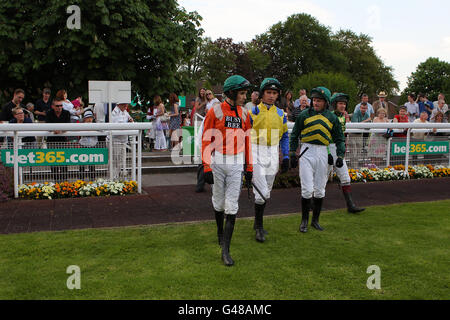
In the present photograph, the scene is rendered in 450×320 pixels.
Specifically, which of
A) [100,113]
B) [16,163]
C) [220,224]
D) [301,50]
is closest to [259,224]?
[220,224]

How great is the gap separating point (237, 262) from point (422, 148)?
811cm

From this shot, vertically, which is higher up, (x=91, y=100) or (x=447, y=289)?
(x=91, y=100)

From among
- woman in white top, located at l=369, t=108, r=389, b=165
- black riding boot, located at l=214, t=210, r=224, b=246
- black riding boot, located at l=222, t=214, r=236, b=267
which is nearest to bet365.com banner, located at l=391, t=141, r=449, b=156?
woman in white top, located at l=369, t=108, r=389, b=165

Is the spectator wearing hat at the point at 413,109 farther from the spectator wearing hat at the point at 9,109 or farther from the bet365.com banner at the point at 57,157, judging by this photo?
the spectator wearing hat at the point at 9,109

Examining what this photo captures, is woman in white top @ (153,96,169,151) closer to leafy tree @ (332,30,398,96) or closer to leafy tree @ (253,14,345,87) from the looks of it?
leafy tree @ (253,14,345,87)

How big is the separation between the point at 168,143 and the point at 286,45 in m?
46.0

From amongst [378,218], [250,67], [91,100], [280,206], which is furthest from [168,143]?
[250,67]

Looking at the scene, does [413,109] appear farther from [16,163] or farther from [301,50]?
[301,50]

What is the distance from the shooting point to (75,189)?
8.14m

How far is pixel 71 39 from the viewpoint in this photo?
45.0 ft

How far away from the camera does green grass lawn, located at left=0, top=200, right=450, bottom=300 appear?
3893 mm

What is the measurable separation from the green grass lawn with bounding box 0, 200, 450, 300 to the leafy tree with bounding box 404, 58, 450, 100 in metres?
53.0
